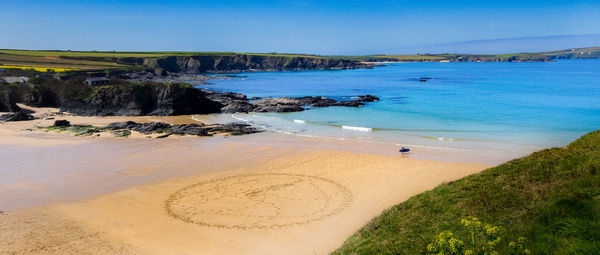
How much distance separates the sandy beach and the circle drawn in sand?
51mm

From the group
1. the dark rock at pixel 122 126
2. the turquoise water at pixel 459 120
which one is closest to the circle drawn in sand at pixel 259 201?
the turquoise water at pixel 459 120

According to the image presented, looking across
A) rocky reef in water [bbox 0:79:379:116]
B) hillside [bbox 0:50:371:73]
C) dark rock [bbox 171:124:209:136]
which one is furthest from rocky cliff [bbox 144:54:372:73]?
dark rock [bbox 171:124:209:136]

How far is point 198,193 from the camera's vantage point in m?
19.8

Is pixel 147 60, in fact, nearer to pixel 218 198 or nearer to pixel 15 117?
pixel 15 117

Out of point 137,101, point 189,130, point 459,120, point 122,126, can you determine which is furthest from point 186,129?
point 459,120

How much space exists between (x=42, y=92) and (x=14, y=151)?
3241cm

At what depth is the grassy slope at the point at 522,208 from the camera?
8505 millimetres

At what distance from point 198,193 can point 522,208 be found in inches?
579

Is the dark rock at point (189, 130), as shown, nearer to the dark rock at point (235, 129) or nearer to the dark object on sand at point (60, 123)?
the dark rock at point (235, 129)

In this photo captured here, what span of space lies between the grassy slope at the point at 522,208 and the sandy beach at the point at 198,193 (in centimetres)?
277

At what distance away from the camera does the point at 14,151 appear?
29734mm

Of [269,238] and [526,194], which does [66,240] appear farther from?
[526,194]

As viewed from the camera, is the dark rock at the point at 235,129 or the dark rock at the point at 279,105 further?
the dark rock at the point at 279,105

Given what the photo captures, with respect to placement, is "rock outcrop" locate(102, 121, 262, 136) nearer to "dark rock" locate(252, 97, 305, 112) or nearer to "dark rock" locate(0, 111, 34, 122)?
"dark rock" locate(252, 97, 305, 112)
